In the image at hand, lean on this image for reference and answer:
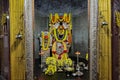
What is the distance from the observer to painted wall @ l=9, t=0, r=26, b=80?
2.92 metres

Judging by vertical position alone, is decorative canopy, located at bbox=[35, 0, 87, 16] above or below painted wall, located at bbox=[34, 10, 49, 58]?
above

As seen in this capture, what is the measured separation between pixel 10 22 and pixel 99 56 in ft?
3.56

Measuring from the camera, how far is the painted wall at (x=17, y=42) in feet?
9.59

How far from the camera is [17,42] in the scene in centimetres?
295

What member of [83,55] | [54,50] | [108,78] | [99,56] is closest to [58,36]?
[54,50]

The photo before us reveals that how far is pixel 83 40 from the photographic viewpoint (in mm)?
3098

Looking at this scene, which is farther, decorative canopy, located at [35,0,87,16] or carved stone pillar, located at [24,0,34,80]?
decorative canopy, located at [35,0,87,16]

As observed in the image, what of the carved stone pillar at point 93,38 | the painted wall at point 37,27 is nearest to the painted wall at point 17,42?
the painted wall at point 37,27

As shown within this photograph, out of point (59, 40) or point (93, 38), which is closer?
point (93, 38)

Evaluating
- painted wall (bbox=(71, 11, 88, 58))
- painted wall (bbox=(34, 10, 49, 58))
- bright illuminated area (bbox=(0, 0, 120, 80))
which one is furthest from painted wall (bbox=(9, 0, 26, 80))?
painted wall (bbox=(71, 11, 88, 58))

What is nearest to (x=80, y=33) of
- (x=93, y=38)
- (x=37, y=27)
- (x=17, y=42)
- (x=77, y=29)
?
(x=77, y=29)

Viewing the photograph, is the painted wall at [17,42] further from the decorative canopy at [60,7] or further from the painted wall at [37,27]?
the decorative canopy at [60,7]

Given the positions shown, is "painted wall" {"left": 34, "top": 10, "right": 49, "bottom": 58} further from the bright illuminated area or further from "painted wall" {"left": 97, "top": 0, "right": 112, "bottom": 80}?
"painted wall" {"left": 97, "top": 0, "right": 112, "bottom": 80}

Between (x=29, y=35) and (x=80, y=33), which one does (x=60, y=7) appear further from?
(x=29, y=35)
